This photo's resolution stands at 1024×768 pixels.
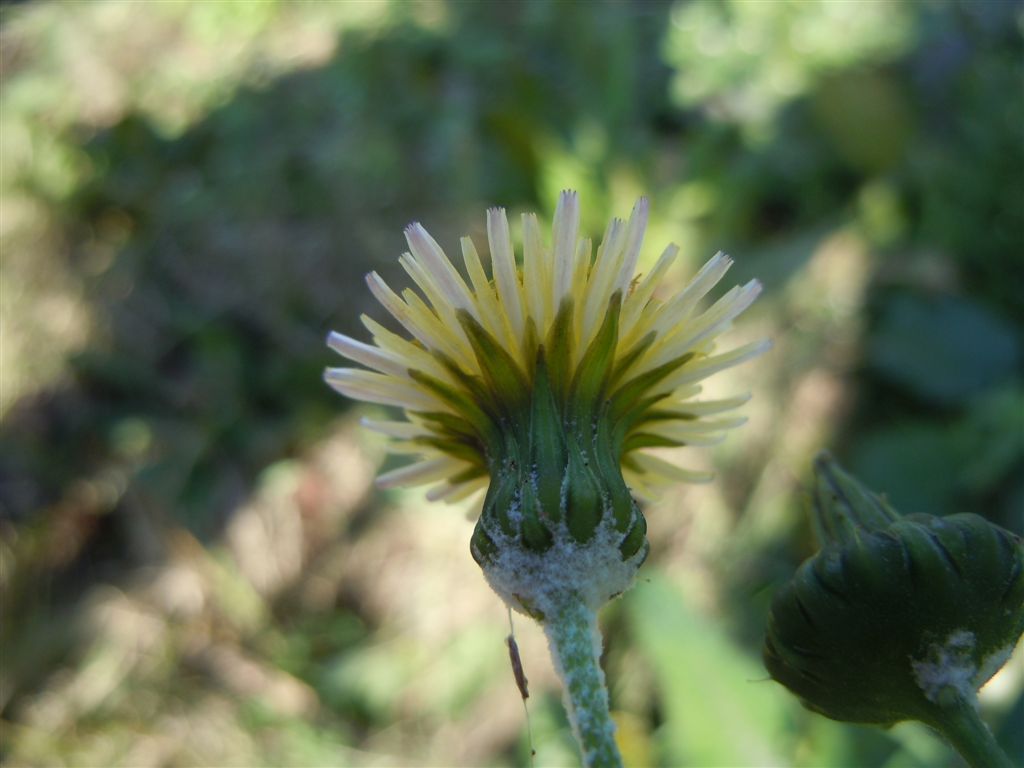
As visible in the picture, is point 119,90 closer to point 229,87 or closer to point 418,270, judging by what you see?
point 229,87

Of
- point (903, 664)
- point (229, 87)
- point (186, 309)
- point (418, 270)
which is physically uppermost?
point (229, 87)

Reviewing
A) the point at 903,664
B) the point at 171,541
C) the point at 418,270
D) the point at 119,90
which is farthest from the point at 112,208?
the point at 903,664

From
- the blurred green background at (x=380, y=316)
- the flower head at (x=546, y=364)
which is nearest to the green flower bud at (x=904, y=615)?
the flower head at (x=546, y=364)

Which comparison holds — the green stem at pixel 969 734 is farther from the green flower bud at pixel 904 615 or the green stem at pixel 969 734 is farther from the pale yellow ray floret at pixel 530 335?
the pale yellow ray floret at pixel 530 335

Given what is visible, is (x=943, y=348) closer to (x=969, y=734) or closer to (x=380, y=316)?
(x=380, y=316)

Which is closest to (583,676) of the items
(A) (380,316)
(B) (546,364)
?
(B) (546,364)

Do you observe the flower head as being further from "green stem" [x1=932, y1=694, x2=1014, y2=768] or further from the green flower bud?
"green stem" [x1=932, y1=694, x2=1014, y2=768]
